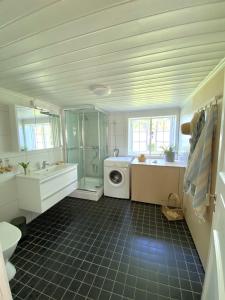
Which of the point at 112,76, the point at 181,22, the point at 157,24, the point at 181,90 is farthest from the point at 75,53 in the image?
the point at 181,90

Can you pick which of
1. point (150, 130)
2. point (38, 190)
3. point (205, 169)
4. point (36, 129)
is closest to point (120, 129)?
point (150, 130)

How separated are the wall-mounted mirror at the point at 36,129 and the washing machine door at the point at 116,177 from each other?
4.49 ft

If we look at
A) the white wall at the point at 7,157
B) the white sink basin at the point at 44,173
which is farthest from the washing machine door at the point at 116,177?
the white wall at the point at 7,157

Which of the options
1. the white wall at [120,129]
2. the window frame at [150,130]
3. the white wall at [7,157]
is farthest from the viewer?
the white wall at [120,129]

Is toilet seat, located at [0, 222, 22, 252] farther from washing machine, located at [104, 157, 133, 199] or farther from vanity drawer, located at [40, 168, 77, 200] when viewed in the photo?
washing machine, located at [104, 157, 133, 199]

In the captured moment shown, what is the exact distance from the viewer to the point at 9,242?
1.32 meters

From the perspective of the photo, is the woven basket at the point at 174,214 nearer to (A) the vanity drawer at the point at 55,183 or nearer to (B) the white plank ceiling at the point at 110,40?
(A) the vanity drawer at the point at 55,183

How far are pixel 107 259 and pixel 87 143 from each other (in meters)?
2.53

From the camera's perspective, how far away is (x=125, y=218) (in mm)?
2391

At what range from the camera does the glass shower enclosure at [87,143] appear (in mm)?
3365

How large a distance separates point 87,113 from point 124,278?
311 cm

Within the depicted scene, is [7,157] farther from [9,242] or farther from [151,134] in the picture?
[151,134]

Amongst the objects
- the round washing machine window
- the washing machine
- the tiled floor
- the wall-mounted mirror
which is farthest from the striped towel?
the wall-mounted mirror

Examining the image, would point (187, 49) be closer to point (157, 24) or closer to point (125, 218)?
point (157, 24)
